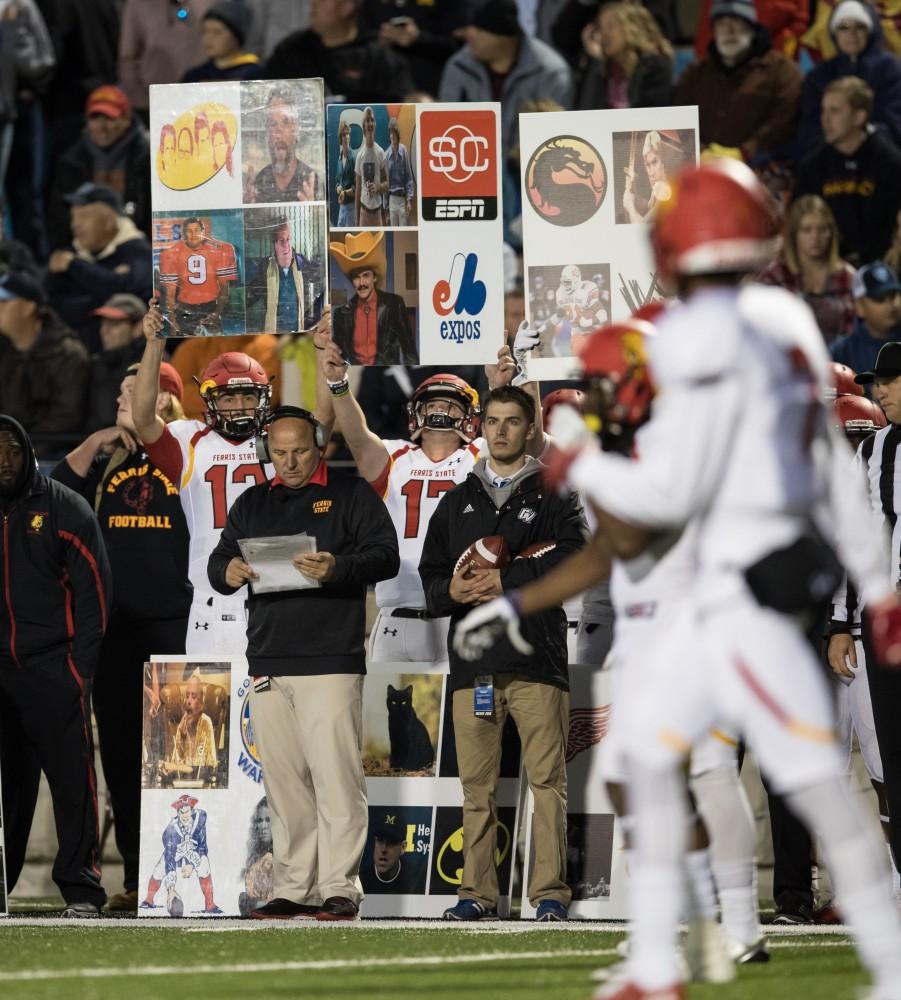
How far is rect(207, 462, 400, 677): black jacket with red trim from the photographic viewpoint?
8039 millimetres

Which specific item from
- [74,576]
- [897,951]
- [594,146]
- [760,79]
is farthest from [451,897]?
[760,79]

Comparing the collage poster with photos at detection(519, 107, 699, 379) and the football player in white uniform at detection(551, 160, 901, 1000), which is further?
the collage poster with photos at detection(519, 107, 699, 379)

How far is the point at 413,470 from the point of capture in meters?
8.90

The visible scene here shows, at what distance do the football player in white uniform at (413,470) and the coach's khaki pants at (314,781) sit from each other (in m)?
0.62

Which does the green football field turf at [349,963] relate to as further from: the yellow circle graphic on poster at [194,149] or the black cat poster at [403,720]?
the yellow circle graphic on poster at [194,149]

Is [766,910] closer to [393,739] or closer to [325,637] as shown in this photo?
[393,739]

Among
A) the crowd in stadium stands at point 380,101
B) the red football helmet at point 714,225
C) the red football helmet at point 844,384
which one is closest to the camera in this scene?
the red football helmet at point 714,225

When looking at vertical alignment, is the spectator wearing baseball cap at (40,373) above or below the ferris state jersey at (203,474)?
above

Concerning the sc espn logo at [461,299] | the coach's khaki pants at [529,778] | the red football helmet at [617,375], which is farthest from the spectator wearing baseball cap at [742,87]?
the red football helmet at [617,375]

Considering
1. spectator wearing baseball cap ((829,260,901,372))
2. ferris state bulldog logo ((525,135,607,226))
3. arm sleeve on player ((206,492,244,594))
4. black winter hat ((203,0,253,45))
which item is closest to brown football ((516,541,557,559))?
arm sleeve on player ((206,492,244,594))

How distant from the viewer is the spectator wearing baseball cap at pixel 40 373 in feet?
37.0

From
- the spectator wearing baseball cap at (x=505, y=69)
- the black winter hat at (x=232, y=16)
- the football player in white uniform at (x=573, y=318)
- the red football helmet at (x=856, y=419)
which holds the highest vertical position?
the black winter hat at (x=232, y=16)

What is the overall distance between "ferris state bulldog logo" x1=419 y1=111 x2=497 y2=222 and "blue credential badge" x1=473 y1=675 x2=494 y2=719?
6.65 feet

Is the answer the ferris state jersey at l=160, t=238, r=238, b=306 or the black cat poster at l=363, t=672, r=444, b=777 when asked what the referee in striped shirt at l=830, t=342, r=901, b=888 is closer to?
the black cat poster at l=363, t=672, r=444, b=777
